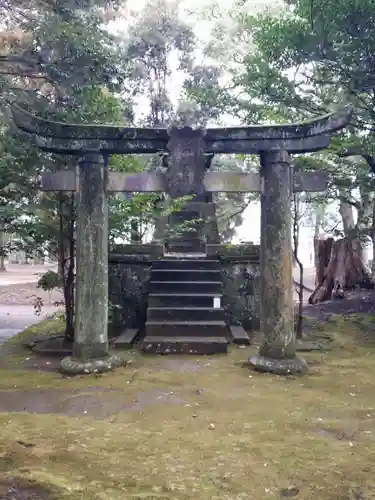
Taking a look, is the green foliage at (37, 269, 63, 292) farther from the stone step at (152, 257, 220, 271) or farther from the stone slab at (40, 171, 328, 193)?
the stone step at (152, 257, 220, 271)

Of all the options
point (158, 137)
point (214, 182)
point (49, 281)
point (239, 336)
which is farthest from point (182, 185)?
point (239, 336)

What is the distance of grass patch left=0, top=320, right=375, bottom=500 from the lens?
331 cm

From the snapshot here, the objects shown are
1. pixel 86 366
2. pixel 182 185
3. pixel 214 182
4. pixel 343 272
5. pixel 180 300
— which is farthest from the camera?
pixel 343 272

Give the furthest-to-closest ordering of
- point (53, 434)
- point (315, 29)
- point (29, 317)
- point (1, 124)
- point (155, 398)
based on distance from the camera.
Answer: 1. point (29, 317)
2. point (1, 124)
3. point (315, 29)
4. point (155, 398)
5. point (53, 434)

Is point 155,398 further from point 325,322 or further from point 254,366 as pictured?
point 325,322

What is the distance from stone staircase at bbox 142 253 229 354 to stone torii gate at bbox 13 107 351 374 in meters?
1.16

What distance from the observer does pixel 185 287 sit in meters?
9.41

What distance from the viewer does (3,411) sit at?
4.99 m

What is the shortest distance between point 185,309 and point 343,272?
310 inches

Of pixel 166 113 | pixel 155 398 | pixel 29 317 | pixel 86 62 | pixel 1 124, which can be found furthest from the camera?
pixel 166 113

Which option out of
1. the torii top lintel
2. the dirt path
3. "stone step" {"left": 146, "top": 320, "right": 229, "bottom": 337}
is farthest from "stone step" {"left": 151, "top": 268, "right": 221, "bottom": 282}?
the torii top lintel

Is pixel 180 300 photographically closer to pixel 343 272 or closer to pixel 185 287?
pixel 185 287

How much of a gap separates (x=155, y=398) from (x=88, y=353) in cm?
165

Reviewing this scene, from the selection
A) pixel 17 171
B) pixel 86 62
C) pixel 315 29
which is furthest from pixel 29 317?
pixel 315 29
